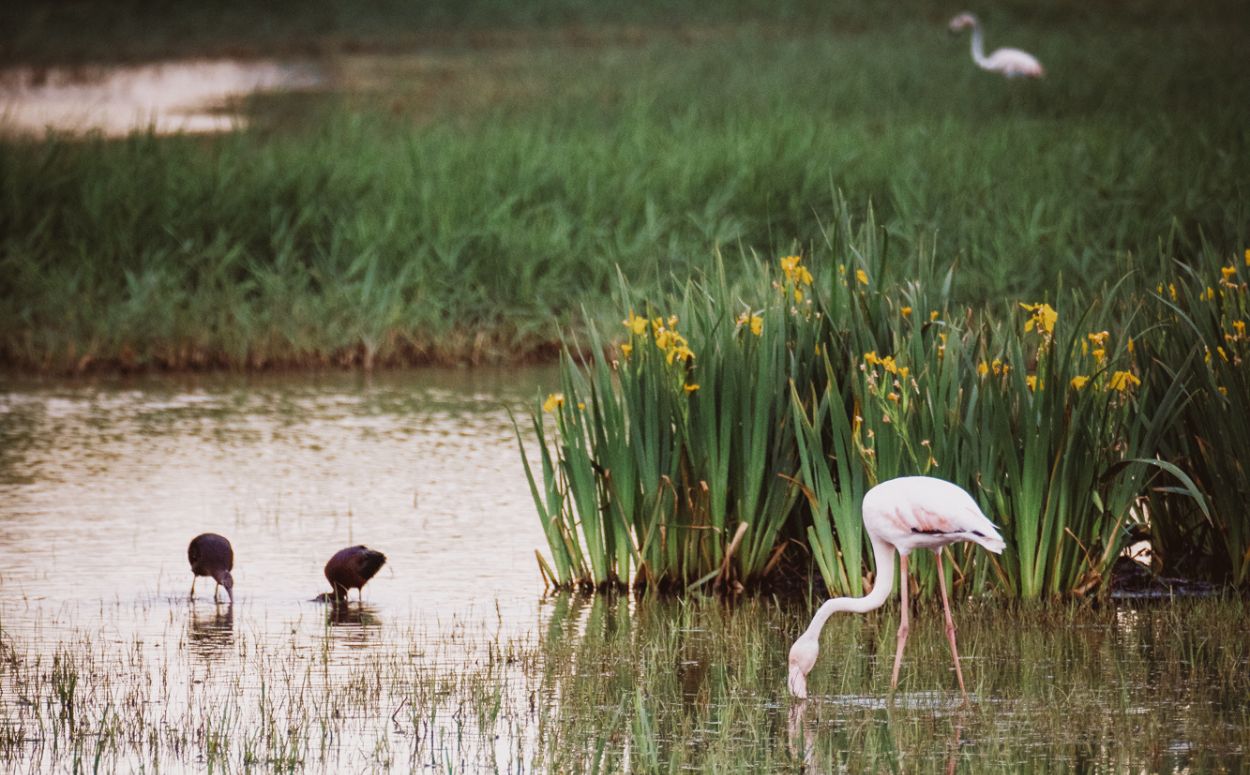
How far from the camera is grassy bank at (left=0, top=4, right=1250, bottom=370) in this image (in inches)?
634

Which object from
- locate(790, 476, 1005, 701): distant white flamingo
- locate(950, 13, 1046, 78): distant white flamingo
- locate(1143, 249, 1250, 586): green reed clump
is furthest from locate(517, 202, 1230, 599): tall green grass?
locate(950, 13, 1046, 78): distant white flamingo

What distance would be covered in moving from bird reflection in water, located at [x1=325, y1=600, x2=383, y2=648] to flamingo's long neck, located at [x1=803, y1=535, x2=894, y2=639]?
2.13 metres

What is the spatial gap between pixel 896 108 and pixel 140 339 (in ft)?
40.2

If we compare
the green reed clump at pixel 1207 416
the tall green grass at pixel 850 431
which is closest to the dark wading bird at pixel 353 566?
the tall green grass at pixel 850 431

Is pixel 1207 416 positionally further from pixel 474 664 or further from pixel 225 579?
pixel 225 579

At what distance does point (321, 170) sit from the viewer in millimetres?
18516

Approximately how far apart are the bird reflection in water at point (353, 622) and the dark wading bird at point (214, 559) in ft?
1.55

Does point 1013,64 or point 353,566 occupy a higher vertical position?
point 1013,64

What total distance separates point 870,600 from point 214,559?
133 inches

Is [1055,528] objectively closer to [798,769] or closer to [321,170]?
[798,769]

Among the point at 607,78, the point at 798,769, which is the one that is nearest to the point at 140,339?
the point at 798,769

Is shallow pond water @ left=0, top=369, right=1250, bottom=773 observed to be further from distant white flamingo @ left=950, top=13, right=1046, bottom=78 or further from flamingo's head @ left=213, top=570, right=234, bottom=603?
distant white flamingo @ left=950, top=13, right=1046, bottom=78

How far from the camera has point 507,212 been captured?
57.7 ft

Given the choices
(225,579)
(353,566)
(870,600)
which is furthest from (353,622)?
(870,600)
